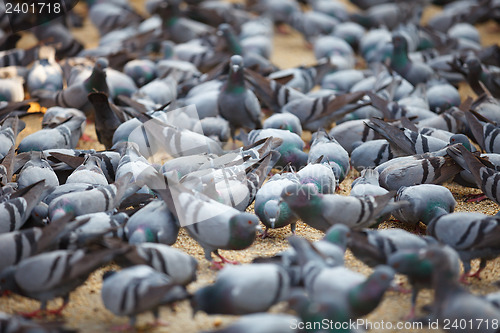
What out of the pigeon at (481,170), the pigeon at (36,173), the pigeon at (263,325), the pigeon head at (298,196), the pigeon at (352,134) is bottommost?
the pigeon at (352,134)

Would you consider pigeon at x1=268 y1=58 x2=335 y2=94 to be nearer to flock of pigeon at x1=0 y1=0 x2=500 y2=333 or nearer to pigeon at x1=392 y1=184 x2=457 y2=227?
flock of pigeon at x1=0 y1=0 x2=500 y2=333

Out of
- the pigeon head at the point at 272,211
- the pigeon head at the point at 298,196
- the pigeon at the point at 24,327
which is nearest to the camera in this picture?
the pigeon at the point at 24,327

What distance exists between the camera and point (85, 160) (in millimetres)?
4211

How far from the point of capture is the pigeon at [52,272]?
8.95 feet

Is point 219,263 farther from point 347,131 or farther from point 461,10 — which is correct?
point 461,10

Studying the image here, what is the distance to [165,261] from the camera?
288cm

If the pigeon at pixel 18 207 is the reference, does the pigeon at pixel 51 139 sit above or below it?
below

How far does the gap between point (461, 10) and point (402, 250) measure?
314 inches

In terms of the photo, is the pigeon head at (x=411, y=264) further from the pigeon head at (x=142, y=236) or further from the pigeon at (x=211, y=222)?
the pigeon head at (x=142, y=236)

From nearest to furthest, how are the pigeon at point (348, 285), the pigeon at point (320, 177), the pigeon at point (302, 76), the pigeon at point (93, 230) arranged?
the pigeon at point (348, 285), the pigeon at point (93, 230), the pigeon at point (320, 177), the pigeon at point (302, 76)

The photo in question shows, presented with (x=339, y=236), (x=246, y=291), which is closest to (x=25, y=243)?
(x=246, y=291)

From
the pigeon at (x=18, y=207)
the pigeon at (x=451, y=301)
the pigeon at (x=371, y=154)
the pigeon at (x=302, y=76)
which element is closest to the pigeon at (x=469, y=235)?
the pigeon at (x=451, y=301)

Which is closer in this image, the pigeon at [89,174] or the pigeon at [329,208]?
the pigeon at [329,208]

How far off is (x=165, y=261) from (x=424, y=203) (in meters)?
1.83
